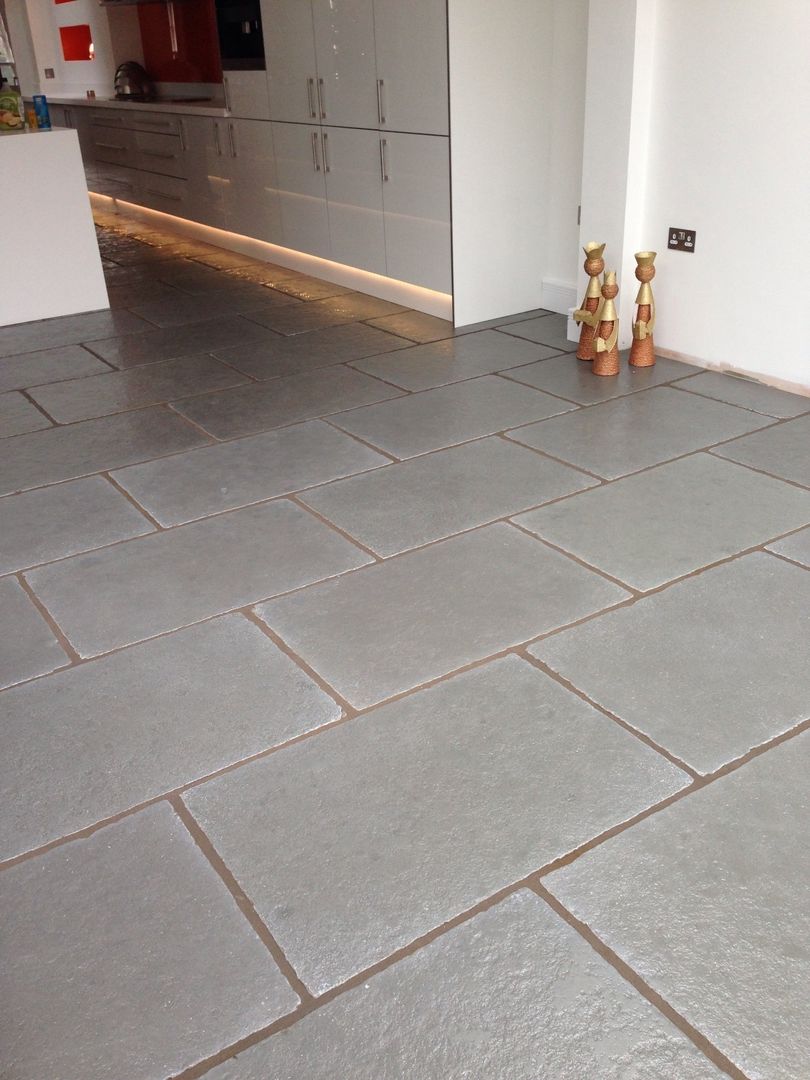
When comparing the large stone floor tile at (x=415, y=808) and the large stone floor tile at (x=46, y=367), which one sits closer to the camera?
the large stone floor tile at (x=415, y=808)

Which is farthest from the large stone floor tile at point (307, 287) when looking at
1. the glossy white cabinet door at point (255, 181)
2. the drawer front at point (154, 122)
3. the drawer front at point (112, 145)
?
the drawer front at point (112, 145)

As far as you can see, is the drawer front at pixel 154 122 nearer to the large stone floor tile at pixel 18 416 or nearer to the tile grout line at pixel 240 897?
the large stone floor tile at pixel 18 416

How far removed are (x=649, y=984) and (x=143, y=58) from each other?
327 inches

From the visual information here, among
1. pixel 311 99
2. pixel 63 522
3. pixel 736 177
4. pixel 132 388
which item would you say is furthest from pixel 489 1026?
pixel 311 99

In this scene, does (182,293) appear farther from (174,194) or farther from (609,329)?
(609,329)

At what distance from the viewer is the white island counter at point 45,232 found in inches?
188

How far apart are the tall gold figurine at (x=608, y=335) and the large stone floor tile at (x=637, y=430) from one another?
249 millimetres

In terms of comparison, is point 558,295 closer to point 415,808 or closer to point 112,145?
point 415,808

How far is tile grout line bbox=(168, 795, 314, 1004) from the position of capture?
4.70ft

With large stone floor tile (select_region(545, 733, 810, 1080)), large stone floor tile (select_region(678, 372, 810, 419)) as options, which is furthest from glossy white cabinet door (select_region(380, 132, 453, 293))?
large stone floor tile (select_region(545, 733, 810, 1080))

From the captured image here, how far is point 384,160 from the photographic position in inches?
182

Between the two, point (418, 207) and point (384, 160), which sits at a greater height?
point (384, 160)

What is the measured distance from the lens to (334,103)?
4.88m

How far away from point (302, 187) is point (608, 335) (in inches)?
95.6
